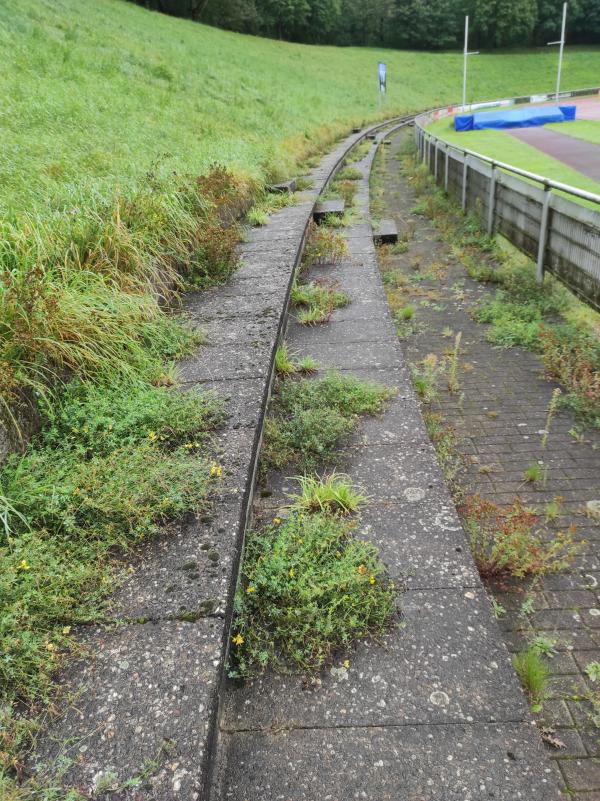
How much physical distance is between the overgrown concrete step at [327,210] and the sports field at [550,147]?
18.8ft

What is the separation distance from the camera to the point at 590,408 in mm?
4598

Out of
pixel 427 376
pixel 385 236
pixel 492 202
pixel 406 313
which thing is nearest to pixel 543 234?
pixel 406 313

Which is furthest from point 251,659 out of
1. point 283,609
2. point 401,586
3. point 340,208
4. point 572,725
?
point 340,208

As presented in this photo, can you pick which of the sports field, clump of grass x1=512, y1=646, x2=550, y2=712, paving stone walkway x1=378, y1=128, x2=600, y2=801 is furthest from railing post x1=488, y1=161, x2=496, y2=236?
clump of grass x1=512, y1=646, x2=550, y2=712

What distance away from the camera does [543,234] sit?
682cm

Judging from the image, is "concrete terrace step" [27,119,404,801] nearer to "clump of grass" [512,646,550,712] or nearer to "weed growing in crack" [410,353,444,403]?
"clump of grass" [512,646,550,712]

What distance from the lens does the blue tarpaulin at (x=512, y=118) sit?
2723 cm

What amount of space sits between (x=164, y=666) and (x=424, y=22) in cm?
9020

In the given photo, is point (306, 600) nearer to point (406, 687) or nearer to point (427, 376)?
point (406, 687)

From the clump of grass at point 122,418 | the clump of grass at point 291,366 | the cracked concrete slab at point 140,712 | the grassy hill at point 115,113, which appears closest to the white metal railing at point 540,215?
the clump of grass at point 291,366

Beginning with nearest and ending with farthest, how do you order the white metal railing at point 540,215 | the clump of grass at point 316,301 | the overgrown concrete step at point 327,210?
the clump of grass at point 316,301 < the white metal railing at point 540,215 < the overgrown concrete step at point 327,210

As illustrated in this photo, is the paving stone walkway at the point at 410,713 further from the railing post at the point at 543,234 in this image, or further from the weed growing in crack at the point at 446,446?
the railing post at the point at 543,234

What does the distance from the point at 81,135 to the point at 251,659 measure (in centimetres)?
711

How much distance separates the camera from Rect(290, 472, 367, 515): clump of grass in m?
2.97
